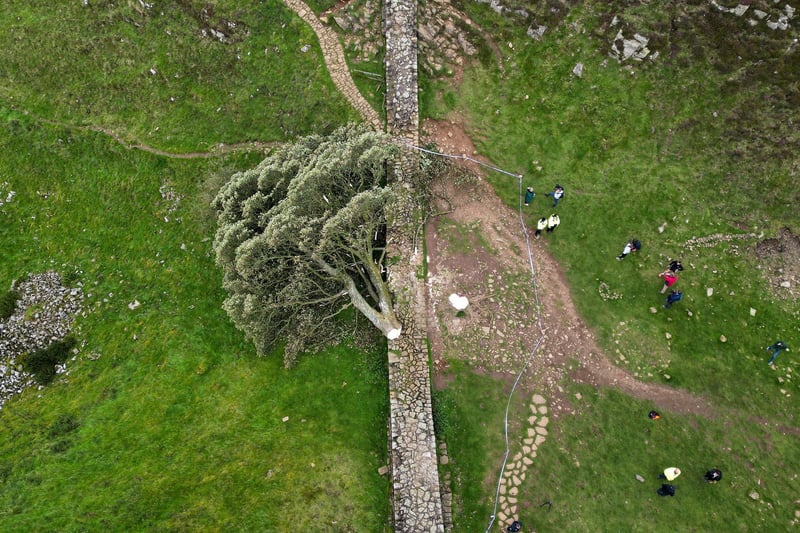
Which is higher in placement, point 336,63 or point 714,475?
point 336,63

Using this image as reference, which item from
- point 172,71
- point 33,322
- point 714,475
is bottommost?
point 714,475

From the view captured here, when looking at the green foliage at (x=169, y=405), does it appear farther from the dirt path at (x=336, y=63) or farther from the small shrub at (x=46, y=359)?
the dirt path at (x=336, y=63)

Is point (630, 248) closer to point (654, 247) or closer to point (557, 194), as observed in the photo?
point (654, 247)

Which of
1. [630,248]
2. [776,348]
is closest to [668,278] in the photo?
[630,248]

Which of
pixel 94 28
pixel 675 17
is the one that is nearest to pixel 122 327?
pixel 94 28

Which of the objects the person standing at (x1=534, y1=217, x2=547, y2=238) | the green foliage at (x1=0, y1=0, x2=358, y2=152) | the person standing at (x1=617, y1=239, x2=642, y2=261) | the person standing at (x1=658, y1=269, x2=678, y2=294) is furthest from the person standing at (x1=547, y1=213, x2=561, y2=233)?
the green foliage at (x1=0, y1=0, x2=358, y2=152)

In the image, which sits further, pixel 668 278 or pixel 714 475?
pixel 668 278

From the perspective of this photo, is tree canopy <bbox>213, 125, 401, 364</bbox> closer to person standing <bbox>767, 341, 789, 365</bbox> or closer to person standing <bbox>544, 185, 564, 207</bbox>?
person standing <bbox>544, 185, 564, 207</bbox>
